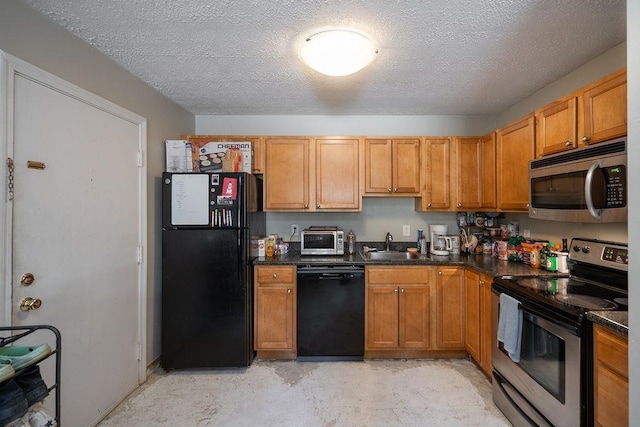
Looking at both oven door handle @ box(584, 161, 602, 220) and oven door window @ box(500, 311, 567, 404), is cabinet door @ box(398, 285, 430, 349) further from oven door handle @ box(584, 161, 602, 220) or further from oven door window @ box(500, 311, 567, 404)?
oven door handle @ box(584, 161, 602, 220)

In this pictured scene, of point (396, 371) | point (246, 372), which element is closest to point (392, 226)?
point (396, 371)

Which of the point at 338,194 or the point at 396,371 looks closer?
the point at 396,371

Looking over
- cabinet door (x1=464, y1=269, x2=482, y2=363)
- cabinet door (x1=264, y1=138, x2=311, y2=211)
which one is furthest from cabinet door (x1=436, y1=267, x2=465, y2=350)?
cabinet door (x1=264, y1=138, x2=311, y2=211)

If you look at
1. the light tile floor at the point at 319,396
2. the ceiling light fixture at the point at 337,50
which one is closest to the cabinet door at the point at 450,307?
the light tile floor at the point at 319,396

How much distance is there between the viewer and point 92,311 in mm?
1835

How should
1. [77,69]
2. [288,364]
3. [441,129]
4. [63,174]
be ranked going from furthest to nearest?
[441,129] < [288,364] < [77,69] < [63,174]

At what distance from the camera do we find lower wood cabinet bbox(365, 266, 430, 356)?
103 inches

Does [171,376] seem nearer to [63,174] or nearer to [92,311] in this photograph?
[92,311]

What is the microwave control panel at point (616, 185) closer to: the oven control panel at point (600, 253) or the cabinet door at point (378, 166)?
the oven control panel at point (600, 253)

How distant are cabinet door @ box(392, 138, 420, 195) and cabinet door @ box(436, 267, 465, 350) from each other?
88cm

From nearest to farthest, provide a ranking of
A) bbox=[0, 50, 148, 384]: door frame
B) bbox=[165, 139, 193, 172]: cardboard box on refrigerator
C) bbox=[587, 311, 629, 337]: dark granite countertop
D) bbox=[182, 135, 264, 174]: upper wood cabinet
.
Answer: bbox=[587, 311, 629, 337]: dark granite countertop, bbox=[0, 50, 148, 384]: door frame, bbox=[165, 139, 193, 172]: cardboard box on refrigerator, bbox=[182, 135, 264, 174]: upper wood cabinet

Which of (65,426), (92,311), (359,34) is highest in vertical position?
(359,34)

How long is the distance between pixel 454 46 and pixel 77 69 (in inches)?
92.2

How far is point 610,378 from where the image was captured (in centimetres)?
126
